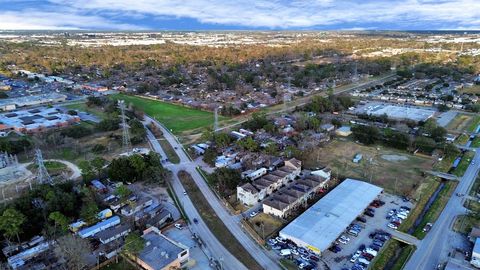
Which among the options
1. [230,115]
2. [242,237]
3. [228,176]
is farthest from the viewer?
[230,115]

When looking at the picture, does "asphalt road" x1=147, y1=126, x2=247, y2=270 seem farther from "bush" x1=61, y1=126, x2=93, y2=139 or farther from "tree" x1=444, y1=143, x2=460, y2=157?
"tree" x1=444, y1=143, x2=460, y2=157

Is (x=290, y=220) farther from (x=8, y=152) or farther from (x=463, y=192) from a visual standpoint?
(x=8, y=152)

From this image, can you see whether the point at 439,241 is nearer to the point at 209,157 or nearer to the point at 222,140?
the point at 209,157

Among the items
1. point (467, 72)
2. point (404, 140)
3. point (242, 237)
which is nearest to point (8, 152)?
point (242, 237)

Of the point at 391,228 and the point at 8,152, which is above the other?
the point at 8,152

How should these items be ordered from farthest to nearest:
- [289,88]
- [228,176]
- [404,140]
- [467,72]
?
1. [467,72]
2. [289,88]
3. [404,140]
4. [228,176]

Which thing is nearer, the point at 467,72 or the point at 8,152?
the point at 8,152

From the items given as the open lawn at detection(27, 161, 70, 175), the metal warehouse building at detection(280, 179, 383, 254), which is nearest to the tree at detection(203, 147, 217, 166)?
the metal warehouse building at detection(280, 179, 383, 254)

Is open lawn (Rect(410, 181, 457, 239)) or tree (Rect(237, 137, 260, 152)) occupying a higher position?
tree (Rect(237, 137, 260, 152))
